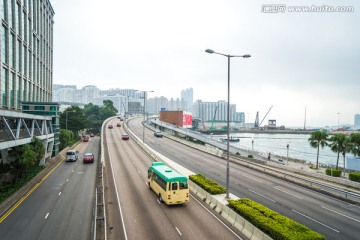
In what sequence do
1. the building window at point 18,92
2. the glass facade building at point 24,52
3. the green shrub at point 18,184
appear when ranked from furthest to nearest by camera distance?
the building window at point 18,92 → the glass facade building at point 24,52 → the green shrub at point 18,184

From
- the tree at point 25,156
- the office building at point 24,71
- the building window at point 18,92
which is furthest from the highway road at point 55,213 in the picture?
the building window at point 18,92

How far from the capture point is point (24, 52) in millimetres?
47062

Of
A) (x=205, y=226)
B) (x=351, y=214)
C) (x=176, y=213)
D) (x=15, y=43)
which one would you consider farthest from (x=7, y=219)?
(x=15, y=43)

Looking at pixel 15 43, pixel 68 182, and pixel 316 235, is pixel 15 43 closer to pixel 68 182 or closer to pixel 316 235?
pixel 68 182

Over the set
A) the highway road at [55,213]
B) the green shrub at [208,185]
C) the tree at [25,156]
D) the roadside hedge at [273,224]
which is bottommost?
the highway road at [55,213]

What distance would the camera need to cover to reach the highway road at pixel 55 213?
17.9 meters

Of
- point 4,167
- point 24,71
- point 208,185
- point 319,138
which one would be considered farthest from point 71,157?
point 319,138

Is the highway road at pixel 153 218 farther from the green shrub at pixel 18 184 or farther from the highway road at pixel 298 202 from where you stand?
the green shrub at pixel 18 184

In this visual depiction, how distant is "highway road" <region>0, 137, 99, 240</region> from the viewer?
1788 centimetres

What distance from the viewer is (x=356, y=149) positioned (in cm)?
4100

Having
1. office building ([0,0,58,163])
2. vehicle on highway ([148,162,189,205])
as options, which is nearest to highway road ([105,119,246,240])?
vehicle on highway ([148,162,189,205])

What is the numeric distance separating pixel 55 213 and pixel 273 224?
60.2 feet

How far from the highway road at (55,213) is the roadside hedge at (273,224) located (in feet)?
38.6

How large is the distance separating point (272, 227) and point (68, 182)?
26900mm
